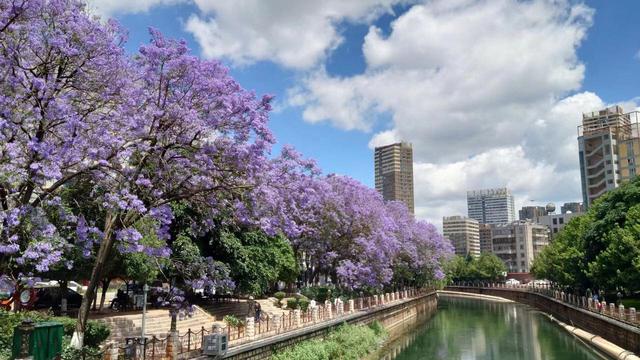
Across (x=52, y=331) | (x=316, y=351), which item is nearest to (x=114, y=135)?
(x=52, y=331)

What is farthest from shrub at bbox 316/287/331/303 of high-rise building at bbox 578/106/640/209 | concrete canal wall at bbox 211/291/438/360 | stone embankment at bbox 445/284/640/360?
high-rise building at bbox 578/106/640/209

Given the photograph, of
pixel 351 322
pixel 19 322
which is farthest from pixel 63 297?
pixel 351 322

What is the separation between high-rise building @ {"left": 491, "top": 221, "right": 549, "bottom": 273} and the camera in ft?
518

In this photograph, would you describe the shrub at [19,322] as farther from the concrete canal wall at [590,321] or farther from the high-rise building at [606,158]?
the high-rise building at [606,158]

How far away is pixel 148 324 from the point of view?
96.2 ft

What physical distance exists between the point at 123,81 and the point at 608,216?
41.6 meters

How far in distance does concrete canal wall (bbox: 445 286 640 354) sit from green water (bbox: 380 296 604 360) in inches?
59.5

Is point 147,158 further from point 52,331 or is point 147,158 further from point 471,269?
point 471,269

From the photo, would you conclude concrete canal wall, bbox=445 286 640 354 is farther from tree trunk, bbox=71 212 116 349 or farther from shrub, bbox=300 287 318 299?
tree trunk, bbox=71 212 116 349

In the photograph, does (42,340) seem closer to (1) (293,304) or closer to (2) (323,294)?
(1) (293,304)

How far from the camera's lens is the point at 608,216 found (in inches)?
1756

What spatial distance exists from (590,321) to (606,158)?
Answer: 8611 centimetres

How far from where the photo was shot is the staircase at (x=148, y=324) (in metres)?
26.9

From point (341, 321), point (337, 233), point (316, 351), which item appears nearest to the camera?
point (316, 351)
